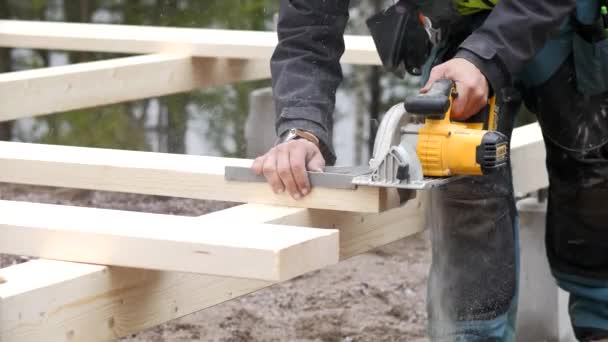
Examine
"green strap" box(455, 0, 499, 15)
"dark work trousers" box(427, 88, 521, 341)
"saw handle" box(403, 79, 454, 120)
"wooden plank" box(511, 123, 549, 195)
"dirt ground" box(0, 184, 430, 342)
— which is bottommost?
"dirt ground" box(0, 184, 430, 342)

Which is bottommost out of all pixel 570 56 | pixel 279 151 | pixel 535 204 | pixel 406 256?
pixel 406 256

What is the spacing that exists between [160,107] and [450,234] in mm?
4152

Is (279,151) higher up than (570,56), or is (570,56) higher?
(570,56)

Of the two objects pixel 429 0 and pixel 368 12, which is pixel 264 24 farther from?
pixel 429 0

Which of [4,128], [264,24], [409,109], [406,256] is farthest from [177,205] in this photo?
[409,109]

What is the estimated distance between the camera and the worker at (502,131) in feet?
9.00

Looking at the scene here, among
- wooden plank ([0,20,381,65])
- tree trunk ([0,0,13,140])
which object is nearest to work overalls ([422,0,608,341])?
wooden plank ([0,20,381,65])

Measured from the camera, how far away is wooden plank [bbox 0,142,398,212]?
264 centimetres

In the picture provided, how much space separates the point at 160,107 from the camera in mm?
7020

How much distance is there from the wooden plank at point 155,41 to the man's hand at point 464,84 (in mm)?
1807

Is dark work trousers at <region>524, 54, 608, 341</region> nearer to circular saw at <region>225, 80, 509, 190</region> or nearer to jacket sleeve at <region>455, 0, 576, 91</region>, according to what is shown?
jacket sleeve at <region>455, 0, 576, 91</region>

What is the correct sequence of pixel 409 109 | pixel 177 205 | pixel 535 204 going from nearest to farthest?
pixel 409 109, pixel 535 204, pixel 177 205

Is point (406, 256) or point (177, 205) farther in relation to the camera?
point (177, 205)

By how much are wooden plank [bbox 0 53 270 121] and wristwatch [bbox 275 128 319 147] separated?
4.69 feet
